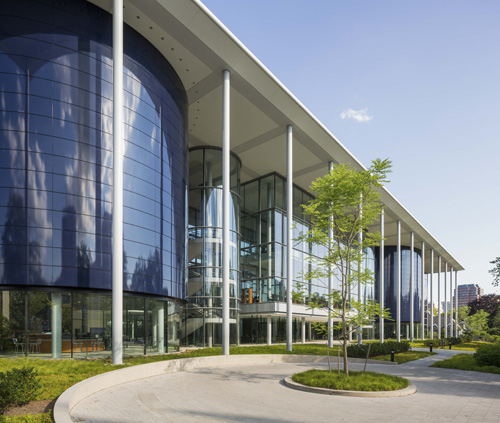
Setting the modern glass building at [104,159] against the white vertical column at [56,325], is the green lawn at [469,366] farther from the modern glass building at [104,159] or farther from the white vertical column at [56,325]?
the white vertical column at [56,325]

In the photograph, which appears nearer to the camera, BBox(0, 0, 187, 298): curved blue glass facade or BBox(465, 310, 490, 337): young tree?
BBox(0, 0, 187, 298): curved blue glass facade

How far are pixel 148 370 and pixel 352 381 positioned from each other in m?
7.38

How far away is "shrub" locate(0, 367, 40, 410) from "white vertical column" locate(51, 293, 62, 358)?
9.52 m

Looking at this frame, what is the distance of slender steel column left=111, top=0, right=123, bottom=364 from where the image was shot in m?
18.9

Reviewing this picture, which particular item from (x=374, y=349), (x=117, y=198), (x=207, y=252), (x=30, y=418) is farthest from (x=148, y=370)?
(x=207, y=252)

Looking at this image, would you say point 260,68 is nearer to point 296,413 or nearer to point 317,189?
point 317,189

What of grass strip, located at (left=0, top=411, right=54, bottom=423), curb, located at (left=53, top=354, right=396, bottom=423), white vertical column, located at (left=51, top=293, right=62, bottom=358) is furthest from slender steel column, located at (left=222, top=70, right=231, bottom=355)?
grass strip, located at (left=0, top=411, right=54, bottom=423)

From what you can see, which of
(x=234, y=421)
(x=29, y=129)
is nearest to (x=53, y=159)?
(x=29, y=129)

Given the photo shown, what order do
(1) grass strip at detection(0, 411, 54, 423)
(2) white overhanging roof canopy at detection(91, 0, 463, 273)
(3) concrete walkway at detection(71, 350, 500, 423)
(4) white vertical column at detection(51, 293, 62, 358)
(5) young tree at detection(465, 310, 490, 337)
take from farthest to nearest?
(5) young tree at detection(465, 310, 490, 337) < (2) white overhanging roof canopy at detection(91, 0, 463, 273) < (4) white vertical column at detection(51, 293, 62, 358) < (3) concrete walkway at detection(71, 350, 500, 423) < (1) grass strip at detection(0, 411, 54, 423)

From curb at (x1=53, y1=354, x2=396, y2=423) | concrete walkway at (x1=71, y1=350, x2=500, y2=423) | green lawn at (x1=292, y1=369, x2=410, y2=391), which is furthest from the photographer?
green lawn at (x1=292, y1=369, x2=410, y2=391)

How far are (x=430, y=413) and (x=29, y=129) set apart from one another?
18.8 meters

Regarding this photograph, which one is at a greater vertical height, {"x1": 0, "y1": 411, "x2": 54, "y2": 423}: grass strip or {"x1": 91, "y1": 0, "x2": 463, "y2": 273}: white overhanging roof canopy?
{"x1": 91, "y1": 0, "x2": 463, "y2": 273}: white overhanging roof canopy

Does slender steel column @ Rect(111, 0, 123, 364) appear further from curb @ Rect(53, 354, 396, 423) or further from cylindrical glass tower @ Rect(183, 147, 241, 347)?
cylindrical glass tower @ Rect(183, 147, 241, 347)

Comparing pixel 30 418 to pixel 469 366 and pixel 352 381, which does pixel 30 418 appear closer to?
pixel 352 381
